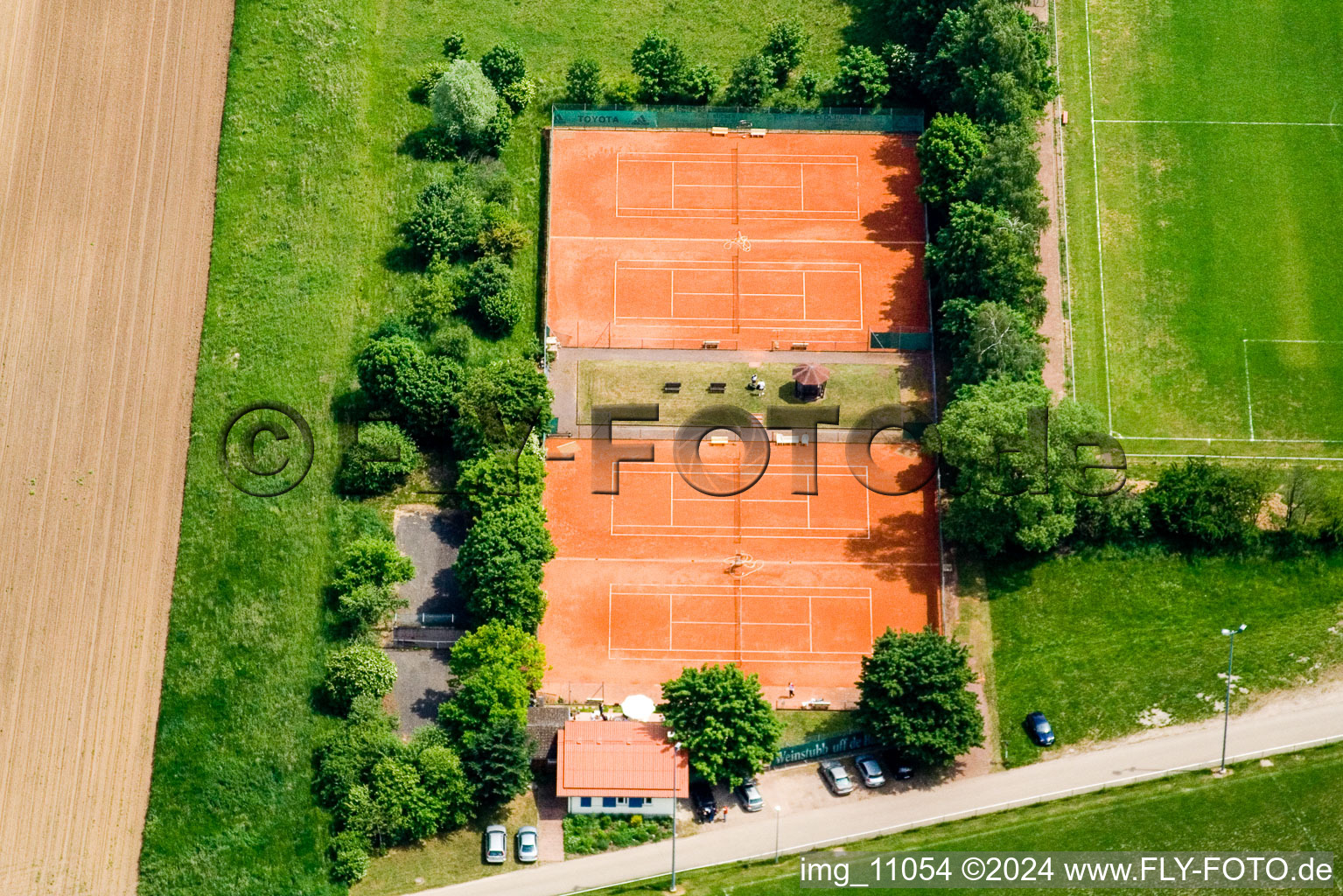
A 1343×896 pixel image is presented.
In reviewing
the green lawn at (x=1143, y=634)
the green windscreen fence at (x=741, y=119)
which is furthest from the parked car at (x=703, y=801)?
the green windscreen fence at (x=741, y=119)

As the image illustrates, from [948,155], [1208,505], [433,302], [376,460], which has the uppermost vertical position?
[948,155]

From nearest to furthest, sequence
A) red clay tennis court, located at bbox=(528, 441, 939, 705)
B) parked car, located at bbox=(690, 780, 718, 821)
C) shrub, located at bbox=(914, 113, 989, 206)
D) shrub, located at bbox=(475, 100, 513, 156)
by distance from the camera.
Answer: parked car, located at bbox=(690, 780, 718, 821) < red clay tennis court, located at bbox=(528, 441, 939, 705) < shrub, located at bbox=(914, 113, 989, 206) < shrub, located at bbox=(475, 100, 513, 156)

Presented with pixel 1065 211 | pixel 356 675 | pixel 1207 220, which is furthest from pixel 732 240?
pixel 356 675

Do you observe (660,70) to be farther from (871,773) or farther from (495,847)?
(495,847)

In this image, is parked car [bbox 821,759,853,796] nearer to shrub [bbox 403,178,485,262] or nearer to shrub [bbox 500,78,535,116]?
shrub [bbox 403,178,485,262]

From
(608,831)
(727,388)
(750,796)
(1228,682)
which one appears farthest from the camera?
(727,388)

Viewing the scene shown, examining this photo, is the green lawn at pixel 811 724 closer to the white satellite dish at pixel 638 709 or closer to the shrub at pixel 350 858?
the white satellite dish at pixel 638 709

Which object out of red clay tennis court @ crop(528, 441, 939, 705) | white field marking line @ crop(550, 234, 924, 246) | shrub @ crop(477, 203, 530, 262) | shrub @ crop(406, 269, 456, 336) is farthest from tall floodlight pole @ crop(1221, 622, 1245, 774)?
shrub @ crop(406, 269, 456, 336)
